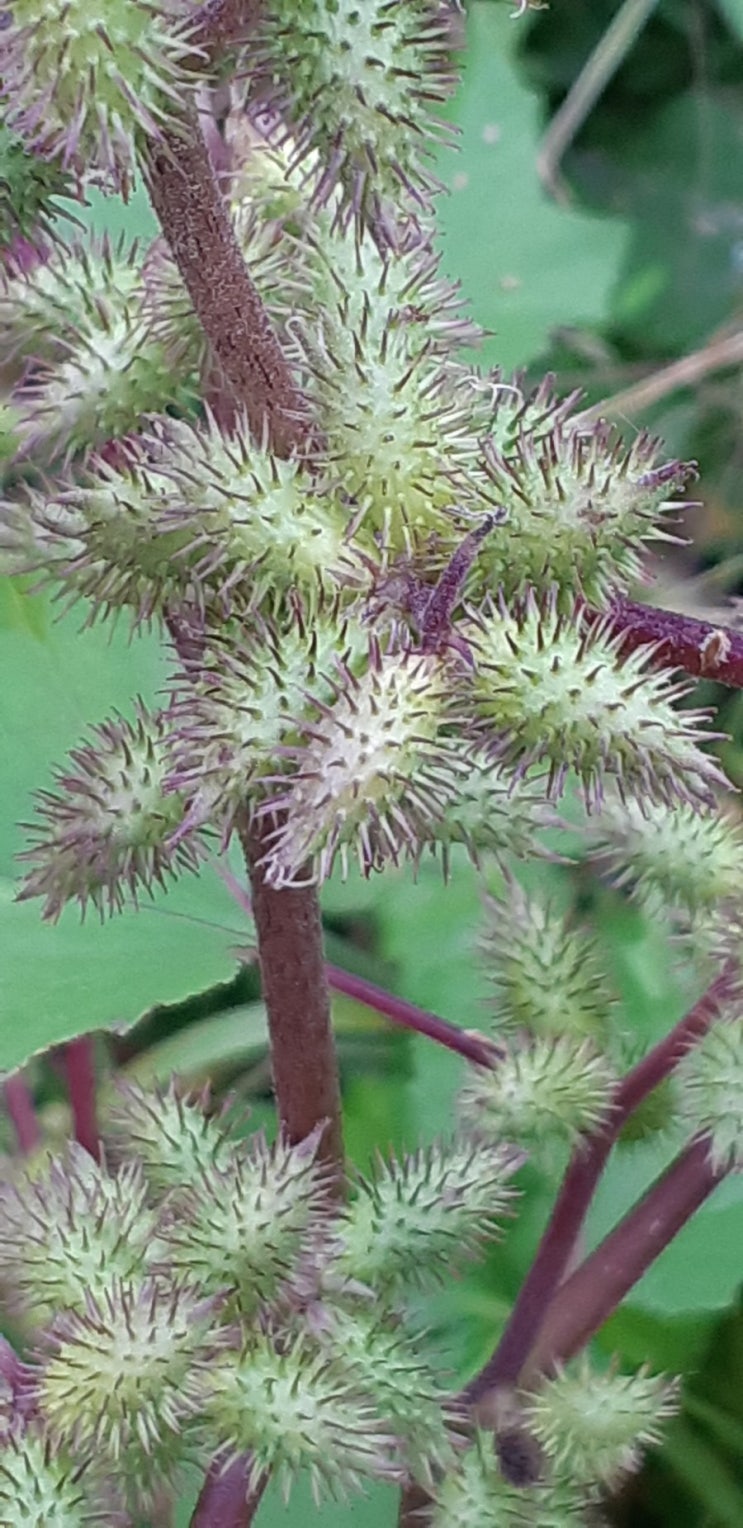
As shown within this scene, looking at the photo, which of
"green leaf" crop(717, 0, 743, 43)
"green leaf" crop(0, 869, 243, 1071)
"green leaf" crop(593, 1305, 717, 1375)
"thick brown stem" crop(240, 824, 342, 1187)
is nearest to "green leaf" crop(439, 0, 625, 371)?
"green leaf" crop(717, 0, 743, 43)

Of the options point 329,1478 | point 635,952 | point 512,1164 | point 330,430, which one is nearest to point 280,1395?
point 329,1478

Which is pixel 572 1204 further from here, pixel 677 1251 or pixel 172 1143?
pixel 677 1251

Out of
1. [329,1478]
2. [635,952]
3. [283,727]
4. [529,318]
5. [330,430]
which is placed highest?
[529,318]

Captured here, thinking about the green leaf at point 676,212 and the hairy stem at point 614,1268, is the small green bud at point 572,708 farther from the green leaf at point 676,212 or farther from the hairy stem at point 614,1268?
the green leaf at point 676,212

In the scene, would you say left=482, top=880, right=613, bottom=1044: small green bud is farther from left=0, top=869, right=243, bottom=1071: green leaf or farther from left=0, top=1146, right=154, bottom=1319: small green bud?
left=0, top=1146, right=154, bottom=1319: small green bud

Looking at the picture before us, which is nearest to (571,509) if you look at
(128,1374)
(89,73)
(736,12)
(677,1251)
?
(89,73)

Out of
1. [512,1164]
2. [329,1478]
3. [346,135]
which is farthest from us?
[512,1164]

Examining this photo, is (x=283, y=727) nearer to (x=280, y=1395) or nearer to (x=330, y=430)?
(x=330, y=430)

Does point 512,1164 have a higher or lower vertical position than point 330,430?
lower
